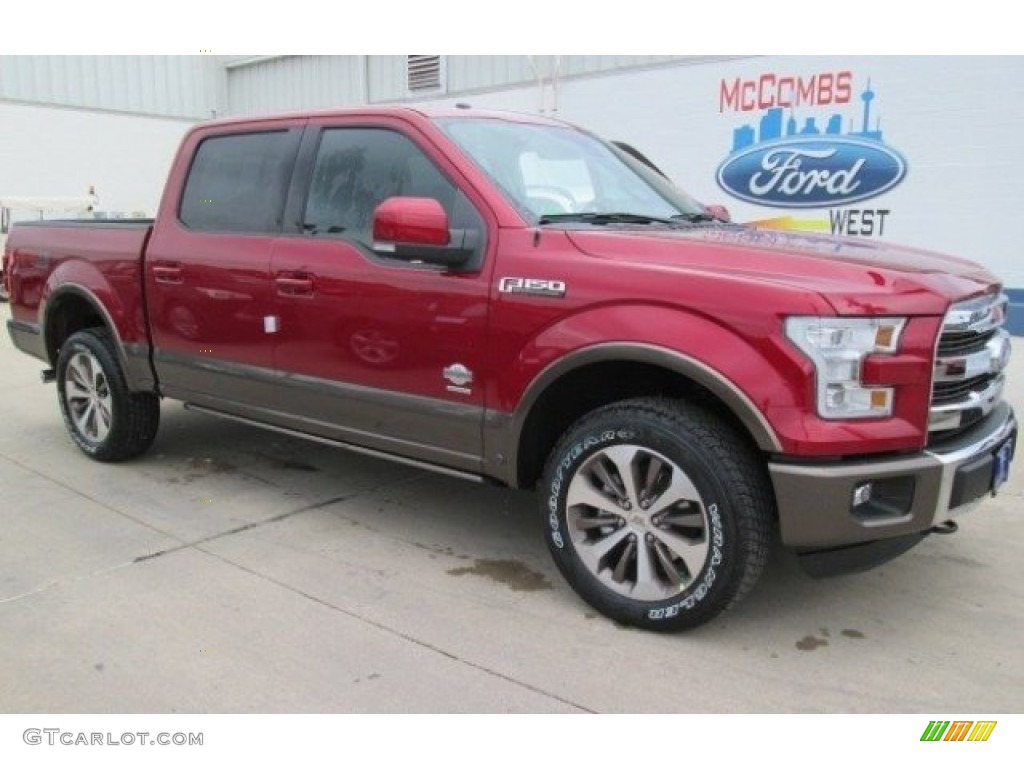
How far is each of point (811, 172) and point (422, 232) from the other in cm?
820

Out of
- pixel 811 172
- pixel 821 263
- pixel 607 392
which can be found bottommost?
pixel 607 392

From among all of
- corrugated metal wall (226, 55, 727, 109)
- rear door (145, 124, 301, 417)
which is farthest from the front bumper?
corrugated metal wall (226, 55, 727, 109)

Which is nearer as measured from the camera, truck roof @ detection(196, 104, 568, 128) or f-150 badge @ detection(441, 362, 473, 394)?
f-150 badge @ detection(441, 362, 473, 394)

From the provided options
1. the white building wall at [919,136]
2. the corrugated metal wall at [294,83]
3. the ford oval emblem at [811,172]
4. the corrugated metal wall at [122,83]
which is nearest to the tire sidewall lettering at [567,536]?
the white building wall at [919,136]

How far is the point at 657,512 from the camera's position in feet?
10.3

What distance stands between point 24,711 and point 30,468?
292 cm

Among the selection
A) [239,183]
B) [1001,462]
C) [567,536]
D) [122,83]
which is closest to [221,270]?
[239,183]

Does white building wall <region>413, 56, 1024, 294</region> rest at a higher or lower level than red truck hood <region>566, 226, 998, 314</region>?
higher

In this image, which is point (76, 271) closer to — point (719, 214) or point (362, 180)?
point (362, 180)

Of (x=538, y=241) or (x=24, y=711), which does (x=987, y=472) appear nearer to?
(x=538, y=241)

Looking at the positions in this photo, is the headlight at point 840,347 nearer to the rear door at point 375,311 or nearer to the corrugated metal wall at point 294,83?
the rear door at point 375,311

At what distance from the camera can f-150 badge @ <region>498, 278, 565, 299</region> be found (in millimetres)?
3227

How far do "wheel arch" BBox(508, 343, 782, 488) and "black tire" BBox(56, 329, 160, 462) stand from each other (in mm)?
2795

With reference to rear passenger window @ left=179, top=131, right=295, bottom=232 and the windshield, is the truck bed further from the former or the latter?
the windshield
